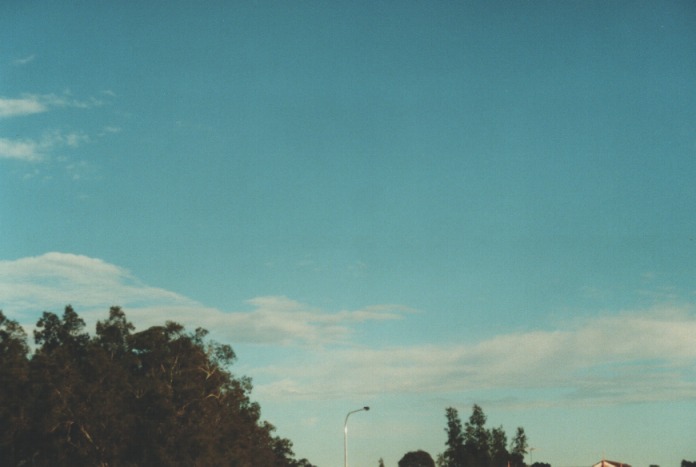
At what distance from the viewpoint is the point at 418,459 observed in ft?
646

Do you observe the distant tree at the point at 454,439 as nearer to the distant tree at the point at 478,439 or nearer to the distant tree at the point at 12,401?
the distant tree at the point at 478,439

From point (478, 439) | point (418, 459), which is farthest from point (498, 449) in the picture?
point (418, 459)

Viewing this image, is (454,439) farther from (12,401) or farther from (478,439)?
(12,401)

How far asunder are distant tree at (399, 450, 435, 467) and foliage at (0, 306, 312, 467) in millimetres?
139697

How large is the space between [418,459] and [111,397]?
15410cm

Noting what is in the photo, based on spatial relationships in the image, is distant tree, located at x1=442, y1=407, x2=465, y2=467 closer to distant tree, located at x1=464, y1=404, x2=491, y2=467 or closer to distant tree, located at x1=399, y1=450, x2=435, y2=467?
distant tree, located at x1=464, y1=404, x2=491, y2=467

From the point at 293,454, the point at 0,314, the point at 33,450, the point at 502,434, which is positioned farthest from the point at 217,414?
the point at 502,434

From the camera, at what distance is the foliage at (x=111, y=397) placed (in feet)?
181

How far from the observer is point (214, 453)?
59.9 m

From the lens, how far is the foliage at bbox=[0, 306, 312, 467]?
5516 centimetres

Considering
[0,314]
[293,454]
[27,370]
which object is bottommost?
[293,454]

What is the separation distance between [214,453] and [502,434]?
96.4 metres

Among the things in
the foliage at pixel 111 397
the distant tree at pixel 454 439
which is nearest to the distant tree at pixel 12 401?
the foliage at pixel 111 397

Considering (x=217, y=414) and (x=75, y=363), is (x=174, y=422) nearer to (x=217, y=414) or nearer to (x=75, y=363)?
(x=217, y=414)
